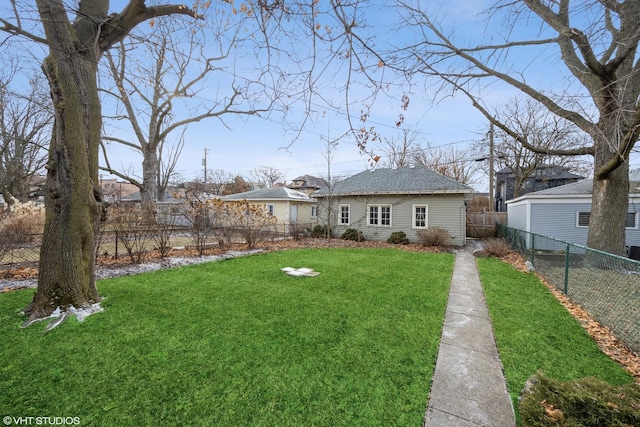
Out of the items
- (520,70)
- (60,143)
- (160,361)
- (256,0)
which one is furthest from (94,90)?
(520,70)

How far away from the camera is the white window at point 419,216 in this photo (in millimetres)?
14523

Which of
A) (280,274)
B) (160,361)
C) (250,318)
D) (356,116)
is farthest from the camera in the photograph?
(280,274)

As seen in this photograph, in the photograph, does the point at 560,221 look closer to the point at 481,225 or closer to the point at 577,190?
the point at 577,190

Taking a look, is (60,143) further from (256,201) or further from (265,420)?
(256,201)

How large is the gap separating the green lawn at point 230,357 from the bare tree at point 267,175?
42.9m

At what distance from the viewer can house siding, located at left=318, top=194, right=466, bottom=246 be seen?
45.1 ft

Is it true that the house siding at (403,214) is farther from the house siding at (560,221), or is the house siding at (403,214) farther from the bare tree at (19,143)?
the bare tree at (19,143)

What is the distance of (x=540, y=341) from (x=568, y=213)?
12.7 meters

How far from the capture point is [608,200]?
A: 793 cm

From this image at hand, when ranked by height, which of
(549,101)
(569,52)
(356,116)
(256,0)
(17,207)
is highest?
(569,52)

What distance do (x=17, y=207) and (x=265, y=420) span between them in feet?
52.6

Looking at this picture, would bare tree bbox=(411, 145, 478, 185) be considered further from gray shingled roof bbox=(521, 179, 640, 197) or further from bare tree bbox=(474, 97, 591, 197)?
A: gray shingled roof bbox=(521, 179, 640, 197)

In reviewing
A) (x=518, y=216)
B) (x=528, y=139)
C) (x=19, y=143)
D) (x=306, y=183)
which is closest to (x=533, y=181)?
(x=528, y=139)

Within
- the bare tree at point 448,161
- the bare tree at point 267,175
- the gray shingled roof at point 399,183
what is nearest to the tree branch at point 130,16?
the gray shingled roof at point 399,183
